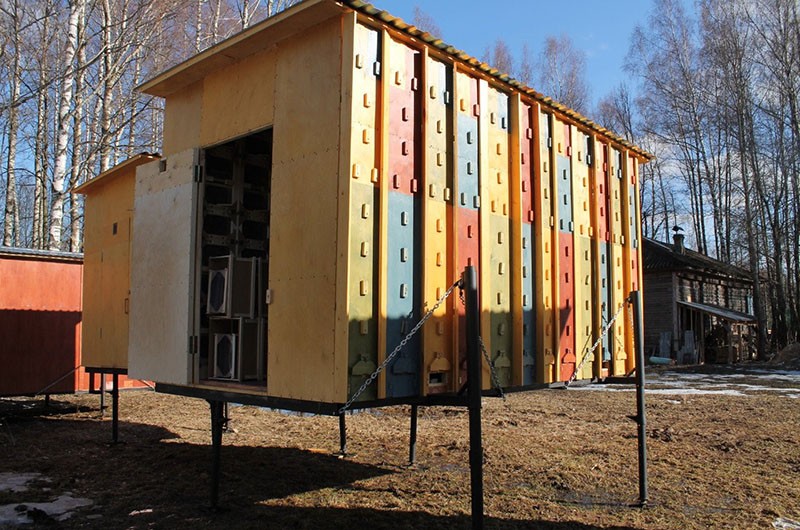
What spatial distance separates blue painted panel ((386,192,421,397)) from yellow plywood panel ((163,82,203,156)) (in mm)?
2233

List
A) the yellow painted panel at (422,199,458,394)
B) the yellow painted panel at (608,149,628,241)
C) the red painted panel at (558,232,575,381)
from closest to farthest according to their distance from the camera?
the yellow painted panel at (422,199,458,394) → the red painted panel at (558,232,575,381) → the yellow painted panel at (608,149,628,241)

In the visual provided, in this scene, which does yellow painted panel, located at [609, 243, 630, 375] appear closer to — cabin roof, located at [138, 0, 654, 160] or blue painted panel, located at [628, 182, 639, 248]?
blue painted panel, located at [628, 182, 639, 248]

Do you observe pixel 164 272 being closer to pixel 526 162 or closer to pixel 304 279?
pixel 304 279

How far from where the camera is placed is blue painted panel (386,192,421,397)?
4449 mm

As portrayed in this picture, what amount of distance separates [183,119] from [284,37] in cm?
164

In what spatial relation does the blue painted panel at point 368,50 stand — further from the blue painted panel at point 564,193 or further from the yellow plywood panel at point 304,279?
the blue painted panel at point 564,193

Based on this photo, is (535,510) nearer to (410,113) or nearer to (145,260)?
(410,113)

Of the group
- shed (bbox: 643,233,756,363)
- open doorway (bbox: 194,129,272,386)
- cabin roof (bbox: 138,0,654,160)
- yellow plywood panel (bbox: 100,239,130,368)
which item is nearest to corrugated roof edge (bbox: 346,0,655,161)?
cabin roof (bbox: 138,0,654,160)

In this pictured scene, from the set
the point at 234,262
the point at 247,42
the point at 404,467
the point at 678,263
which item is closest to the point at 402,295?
the point at 234,262

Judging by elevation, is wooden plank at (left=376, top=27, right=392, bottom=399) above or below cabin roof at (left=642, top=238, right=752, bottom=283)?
below

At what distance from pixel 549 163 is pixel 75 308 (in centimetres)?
900

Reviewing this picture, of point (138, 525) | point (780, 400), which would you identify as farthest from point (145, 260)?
point (780, 400)

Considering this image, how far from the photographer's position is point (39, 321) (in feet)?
35.9

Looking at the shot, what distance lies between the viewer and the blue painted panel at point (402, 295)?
4449mm
